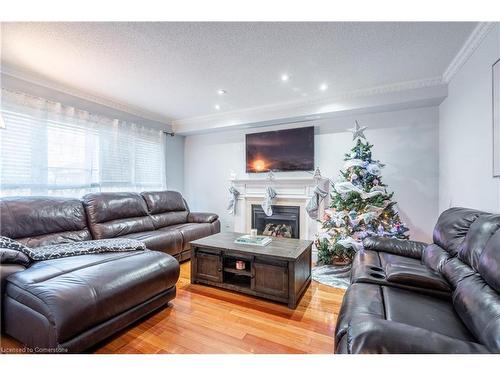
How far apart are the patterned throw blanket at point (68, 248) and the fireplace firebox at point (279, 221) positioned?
239 centimetres

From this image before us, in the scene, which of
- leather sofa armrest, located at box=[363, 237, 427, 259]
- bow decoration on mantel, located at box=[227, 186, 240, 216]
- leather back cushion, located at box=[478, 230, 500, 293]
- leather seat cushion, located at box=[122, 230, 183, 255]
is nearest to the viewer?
Result: leather back cushion, located at box=[478, 230, 500, 293]

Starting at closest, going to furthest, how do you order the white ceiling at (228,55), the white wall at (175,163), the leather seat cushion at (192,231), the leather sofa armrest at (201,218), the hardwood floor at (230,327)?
the hardwood floor at (230,327) → the white ceiling at (228,55) → the leather seat cushion at (192,231) → the leather sofa armrest at (201,218) → the white wall at (175,163)

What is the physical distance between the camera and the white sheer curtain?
2.71m

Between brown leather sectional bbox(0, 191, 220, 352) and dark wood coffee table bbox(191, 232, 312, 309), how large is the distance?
48 cm

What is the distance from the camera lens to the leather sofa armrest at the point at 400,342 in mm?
760

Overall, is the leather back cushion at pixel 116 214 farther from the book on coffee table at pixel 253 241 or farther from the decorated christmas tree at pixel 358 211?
the decorated christmas tree at pixel 358 211

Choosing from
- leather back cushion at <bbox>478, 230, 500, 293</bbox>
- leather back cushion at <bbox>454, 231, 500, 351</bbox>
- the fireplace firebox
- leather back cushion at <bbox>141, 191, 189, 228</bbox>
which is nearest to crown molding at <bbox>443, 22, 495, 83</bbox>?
leather back cushion at <bbox>454, 231, 500, 351</bbox>

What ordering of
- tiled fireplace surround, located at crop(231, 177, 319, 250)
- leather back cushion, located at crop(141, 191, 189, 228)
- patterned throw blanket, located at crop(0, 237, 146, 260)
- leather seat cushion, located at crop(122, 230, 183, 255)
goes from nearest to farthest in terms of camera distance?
patterned throw blanket, located at crop(0, 237, 146, 260) → leather seat cushion, located at crop(122, 230, 183, 255) → leather back cushion, located at crop(141, 191, 189, 228) → tiled fireplace surround, located at crop(231, 177, 319, 250)

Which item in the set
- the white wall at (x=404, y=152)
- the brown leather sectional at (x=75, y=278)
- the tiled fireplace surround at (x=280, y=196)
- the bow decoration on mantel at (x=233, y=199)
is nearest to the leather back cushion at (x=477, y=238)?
the white wall at (x=404, y=152)

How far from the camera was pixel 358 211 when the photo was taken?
3062 mm

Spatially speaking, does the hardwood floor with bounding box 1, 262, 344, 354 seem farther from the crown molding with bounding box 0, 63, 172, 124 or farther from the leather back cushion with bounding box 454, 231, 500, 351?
the crown molding with bounding box 0, 63, 172, 124

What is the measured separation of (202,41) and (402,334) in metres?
2.45
